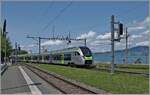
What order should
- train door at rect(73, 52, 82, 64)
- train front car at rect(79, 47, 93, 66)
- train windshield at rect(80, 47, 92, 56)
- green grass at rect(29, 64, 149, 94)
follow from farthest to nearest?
1. train door at rect(73, 52, 82, 64)
2. train windshield at rect(80, 47, 92, 56)
3. train front car at rect(79, 47, 93, 66)
4. green grass at rect(29, 64, 149, 94)

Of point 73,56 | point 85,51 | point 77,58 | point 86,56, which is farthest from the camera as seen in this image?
point 73,56

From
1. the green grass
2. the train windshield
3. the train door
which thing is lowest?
the green grass

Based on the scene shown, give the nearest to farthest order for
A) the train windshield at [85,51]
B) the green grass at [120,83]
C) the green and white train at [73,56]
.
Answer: the green grass at [120,83] < the green and white train at [73,56] < the train windshield at [85,51]

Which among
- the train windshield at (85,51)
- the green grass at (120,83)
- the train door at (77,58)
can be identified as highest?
the train windshield at (85,51)

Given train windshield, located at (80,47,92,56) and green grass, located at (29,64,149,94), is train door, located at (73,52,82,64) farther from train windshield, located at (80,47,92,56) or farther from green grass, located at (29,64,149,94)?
green grass, located at (29,64,149,94)

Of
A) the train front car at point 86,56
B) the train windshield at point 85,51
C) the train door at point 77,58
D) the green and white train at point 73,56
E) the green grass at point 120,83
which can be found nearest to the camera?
the green grass at point 120,83

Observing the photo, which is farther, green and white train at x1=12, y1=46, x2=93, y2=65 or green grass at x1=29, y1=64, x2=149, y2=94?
green and white train at x1=12, y1=46, x2=93, y2=65

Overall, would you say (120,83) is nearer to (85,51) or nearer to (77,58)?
(85,51)

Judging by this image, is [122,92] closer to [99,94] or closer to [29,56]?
[99,94]

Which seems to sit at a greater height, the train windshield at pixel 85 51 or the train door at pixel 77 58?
the train windshield at pixel 85 51

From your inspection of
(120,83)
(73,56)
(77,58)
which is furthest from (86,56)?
(120,83)

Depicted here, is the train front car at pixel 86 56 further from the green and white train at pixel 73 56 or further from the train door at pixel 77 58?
the train door at pixel 77 58

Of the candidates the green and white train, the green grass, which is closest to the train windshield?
the green and white train

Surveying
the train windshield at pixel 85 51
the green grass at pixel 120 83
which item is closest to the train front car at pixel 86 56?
the train windshield at pixel 85 51
